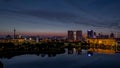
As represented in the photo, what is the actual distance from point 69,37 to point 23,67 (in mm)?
117262

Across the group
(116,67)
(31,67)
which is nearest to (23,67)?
(31,67)

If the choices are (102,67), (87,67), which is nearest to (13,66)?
(87,67)

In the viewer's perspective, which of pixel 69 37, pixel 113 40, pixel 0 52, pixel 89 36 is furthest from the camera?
pixel 69 37

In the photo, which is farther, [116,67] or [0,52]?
[0,52]

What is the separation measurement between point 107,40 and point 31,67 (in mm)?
87543

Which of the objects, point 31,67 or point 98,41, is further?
point 98,41

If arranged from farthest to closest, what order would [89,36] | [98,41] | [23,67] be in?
[89,36]
[98,41]
[23,67]

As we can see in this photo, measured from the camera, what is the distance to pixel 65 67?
33094 mm

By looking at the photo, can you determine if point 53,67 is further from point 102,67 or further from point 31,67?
point 102,67

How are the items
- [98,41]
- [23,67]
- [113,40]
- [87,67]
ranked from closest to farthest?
[23,67] → [87,67] → [113,40] → [98,41]

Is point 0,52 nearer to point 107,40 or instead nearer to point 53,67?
point 53,67

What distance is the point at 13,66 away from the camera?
106 feet

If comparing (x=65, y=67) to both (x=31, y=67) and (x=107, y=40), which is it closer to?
(x=31, y=67)

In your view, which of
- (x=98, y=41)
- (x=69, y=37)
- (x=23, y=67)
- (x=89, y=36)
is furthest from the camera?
(x=69, y=37)
